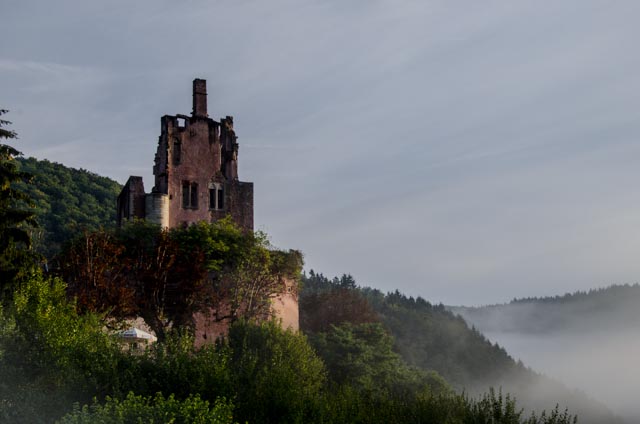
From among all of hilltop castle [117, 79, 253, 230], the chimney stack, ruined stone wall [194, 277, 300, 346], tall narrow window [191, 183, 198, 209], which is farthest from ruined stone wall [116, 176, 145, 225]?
ruined stone wall [194, 277, 300, 346]

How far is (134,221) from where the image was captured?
55781mm

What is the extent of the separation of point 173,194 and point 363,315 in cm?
2803

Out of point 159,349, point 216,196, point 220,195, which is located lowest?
point 159,349

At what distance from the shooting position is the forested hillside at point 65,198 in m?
99.7

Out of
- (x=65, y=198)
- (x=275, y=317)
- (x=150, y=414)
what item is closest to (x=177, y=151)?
(x=275, y=317)

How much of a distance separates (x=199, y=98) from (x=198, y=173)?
19.2 ft

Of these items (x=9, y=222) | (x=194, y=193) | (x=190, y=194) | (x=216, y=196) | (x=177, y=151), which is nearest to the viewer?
(x=9, y=222)

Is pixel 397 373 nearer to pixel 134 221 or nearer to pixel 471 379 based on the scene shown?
pixel 134 221

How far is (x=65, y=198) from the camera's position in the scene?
108 meters

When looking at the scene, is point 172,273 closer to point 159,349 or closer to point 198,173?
point 159,349

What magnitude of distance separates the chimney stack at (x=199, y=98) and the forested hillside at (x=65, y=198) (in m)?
30.6

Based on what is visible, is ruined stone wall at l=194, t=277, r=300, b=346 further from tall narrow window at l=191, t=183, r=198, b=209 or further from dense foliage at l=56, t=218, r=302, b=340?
tall narrow window at l=191, t=183, r=198, b=209

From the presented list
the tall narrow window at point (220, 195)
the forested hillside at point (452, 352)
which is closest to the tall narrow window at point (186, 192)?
the tall narrow window at point (220, 195)

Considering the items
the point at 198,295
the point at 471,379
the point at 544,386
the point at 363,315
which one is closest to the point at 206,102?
the point at 198,295
